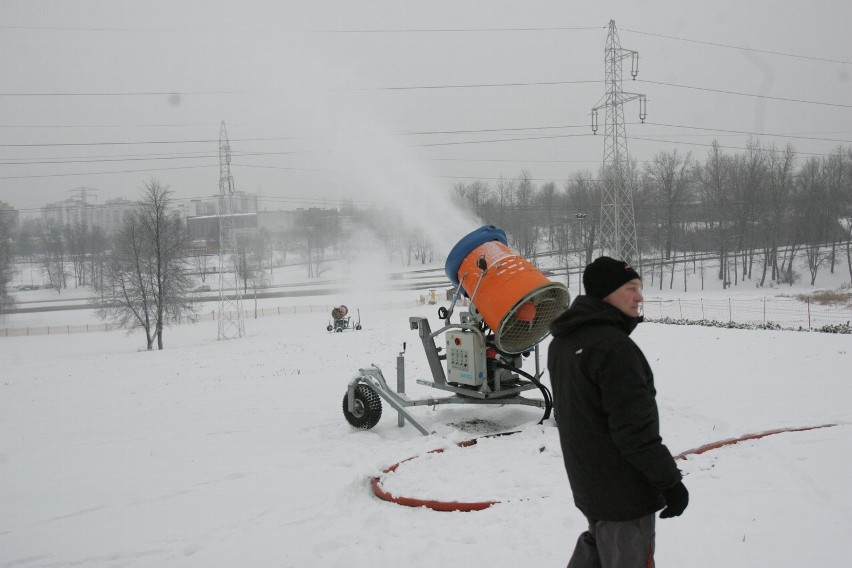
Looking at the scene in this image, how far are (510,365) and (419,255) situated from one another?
214 ft

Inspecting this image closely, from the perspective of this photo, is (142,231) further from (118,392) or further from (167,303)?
(118,392)

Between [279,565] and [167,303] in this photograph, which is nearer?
[279,565]

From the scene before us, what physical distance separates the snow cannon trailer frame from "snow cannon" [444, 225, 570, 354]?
261 mm

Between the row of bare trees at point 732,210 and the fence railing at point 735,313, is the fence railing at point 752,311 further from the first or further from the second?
the row of bare trees at point 732,210

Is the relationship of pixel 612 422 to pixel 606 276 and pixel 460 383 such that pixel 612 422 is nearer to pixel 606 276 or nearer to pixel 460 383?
pixel 606 276

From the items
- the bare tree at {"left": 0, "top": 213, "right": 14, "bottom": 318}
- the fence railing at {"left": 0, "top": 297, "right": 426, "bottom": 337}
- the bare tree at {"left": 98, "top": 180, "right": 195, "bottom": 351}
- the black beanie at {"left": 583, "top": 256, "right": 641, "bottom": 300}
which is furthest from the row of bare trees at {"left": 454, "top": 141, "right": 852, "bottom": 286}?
the black beanie at {"left": 583, "top": 256, "right": 641, "bottom": 300}

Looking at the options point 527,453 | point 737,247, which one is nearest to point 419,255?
point 737,247

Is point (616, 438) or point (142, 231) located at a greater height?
point (142, 231)

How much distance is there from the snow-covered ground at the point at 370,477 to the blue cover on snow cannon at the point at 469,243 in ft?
7.17

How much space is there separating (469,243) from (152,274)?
3294cm

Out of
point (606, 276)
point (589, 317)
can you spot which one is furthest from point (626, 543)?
point (606, 276)

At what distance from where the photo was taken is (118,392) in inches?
491

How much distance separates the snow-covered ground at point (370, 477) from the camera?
14.9 feet

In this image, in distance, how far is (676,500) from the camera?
2824mm
